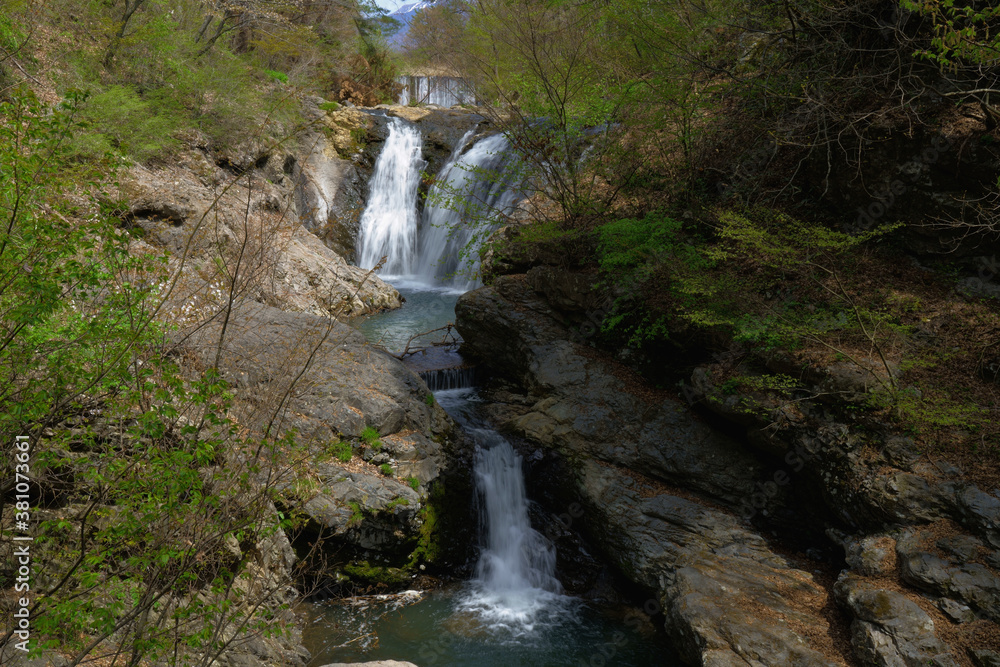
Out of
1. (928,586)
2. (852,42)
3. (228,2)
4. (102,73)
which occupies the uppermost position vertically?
(228,2)

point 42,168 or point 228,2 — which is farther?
point 228,2

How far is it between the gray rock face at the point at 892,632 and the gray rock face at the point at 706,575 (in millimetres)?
319

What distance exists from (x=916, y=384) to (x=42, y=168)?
6.81m

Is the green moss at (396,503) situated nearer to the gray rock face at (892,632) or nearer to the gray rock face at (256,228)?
the gray rock face at (256,228)

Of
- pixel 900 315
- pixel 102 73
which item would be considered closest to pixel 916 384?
pixel 900 315

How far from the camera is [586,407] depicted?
7715 millimetres

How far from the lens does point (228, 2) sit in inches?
462

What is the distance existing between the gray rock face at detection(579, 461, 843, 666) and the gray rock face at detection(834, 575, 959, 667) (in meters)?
0.32

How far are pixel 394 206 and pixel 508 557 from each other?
1283cm

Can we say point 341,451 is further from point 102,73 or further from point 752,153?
point 102,73

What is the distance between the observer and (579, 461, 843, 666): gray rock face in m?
4.65

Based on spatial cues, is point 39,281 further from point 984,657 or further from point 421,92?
point 421,92

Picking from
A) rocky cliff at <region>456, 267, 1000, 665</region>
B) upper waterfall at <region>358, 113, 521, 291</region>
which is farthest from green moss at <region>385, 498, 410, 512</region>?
upper waterfall at <region>358, 113, 521, 291</region>

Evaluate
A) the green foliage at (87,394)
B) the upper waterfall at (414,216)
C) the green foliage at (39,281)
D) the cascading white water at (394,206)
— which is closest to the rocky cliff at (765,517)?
the green foliage at (87,394)
